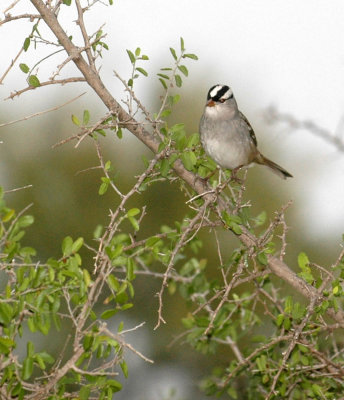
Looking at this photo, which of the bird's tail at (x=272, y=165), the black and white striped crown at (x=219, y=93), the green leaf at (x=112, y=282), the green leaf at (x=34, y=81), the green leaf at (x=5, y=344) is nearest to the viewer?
the green leaf at (x=5, y=344)

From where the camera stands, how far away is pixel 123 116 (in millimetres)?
3783

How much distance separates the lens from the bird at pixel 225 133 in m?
5.56

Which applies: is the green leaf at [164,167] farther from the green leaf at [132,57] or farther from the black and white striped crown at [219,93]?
the black and white striped crown at [219,93]

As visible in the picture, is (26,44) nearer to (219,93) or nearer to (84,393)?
(84,393)

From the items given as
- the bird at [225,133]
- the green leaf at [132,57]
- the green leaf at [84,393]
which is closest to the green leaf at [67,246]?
the green leaf at [84,393]

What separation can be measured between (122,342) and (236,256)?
1375 millimetres

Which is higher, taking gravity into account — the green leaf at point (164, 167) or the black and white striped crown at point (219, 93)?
the green leaf at point (164, 167)

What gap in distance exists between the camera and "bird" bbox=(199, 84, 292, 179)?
556 cm

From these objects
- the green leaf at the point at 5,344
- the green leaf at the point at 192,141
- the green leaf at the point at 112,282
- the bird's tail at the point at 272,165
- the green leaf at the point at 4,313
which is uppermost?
the green leaf at the point at 192,141

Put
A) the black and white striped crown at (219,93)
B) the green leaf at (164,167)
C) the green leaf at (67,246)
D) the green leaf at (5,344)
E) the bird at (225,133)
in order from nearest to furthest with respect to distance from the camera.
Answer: the green leaf at (5,344), the green leaf at (67,246), the green leaf at (164,167), the bird at (225,133), the black and white striped crown at (219,93)

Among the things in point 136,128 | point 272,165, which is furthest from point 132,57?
point 272,165

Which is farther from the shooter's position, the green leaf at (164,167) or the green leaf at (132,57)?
the green leaf at (132,57)

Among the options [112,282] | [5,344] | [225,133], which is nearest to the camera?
[5,344]

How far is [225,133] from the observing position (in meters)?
5.67
